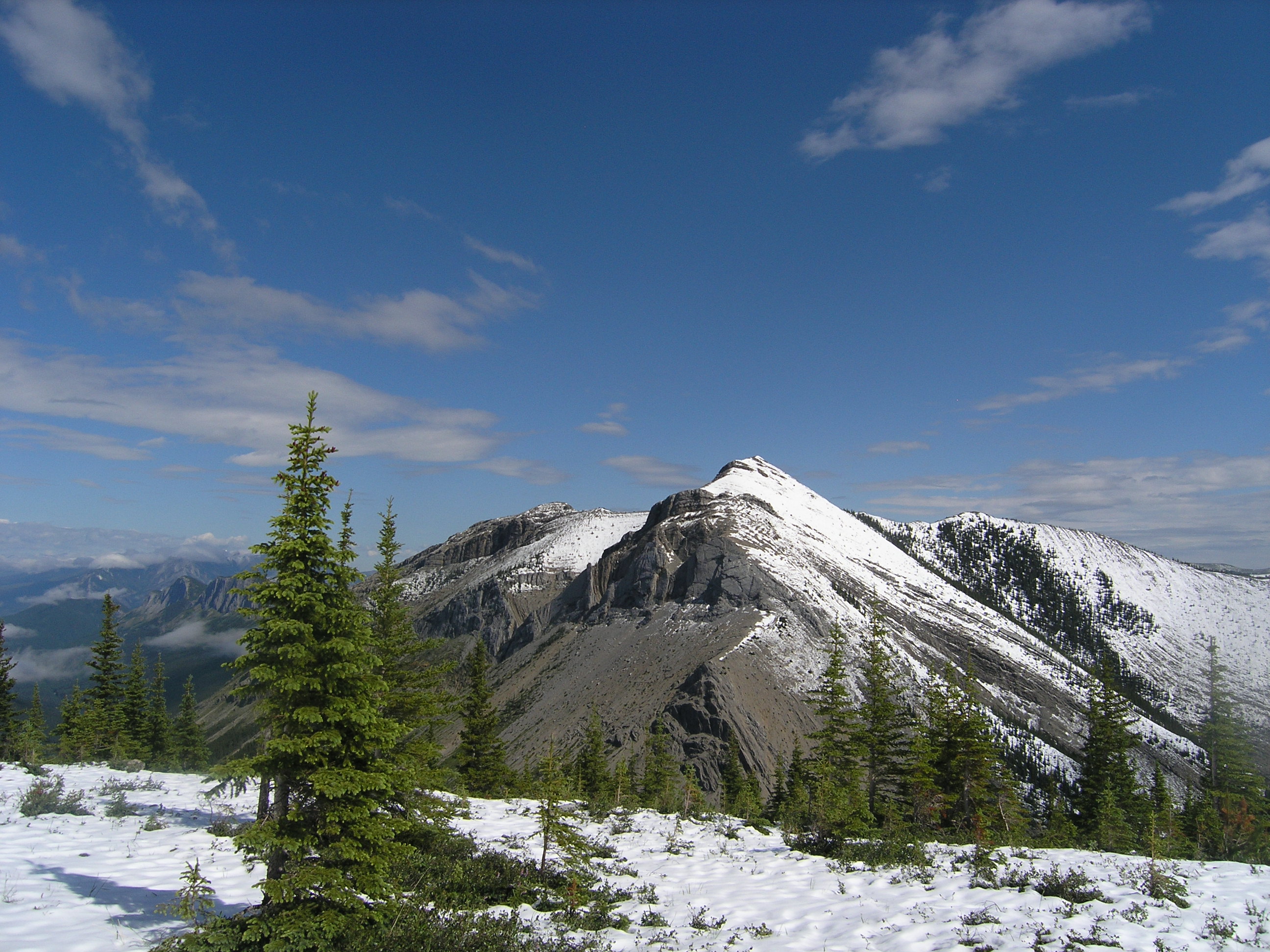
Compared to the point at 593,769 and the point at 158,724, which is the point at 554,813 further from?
the point at 158,724

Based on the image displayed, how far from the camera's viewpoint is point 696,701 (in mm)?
72625

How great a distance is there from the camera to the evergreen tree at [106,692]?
43281mm

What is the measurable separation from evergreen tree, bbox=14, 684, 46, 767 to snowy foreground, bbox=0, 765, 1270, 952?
22.7ft

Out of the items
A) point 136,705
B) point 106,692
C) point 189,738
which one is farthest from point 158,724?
point 106,692

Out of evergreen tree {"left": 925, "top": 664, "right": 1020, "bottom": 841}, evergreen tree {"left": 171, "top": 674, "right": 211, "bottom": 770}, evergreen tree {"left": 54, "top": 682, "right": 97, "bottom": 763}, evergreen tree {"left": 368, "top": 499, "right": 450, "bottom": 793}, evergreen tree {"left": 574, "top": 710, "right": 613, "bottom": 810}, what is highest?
evergreen tree {"left": 368, "top": 499, "right": 450, "bottom": 793}

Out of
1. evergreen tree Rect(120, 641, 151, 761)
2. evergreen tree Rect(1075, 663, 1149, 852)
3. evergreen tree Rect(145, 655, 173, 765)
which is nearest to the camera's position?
evergreen tree Rect(1075, 663, 1149, 852)

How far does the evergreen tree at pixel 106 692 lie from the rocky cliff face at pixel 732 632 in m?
31.8

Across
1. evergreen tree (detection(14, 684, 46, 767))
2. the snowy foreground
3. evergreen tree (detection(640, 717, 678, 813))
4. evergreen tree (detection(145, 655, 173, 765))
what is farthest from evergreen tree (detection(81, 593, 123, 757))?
evergreen tree (detection(640, 717, 678, 813))

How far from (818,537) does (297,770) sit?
415 ft

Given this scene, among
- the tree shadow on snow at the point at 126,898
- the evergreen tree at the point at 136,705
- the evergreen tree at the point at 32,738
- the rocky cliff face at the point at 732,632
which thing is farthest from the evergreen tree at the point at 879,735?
the evergreen tree at the point at 136,705

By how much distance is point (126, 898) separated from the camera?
977cm

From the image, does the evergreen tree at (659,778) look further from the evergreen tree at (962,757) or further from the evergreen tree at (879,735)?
the evergreen tree at (962,757)

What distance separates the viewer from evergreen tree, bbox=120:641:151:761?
159ft

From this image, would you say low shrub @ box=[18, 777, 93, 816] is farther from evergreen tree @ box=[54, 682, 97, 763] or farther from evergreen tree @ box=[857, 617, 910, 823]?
evergreen tree @ box=[54, 682, 97, 763]
